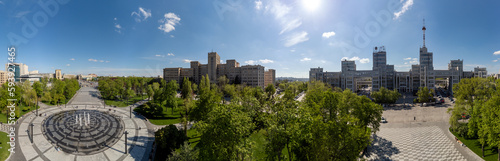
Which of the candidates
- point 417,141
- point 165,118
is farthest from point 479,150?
point 165,118

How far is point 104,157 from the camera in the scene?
70.5ft

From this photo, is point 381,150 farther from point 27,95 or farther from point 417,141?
point 27,95

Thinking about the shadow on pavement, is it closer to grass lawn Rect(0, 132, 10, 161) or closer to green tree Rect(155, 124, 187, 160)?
green tree Rect(155, 124, 187, 160)

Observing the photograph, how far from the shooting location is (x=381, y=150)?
22703 mm

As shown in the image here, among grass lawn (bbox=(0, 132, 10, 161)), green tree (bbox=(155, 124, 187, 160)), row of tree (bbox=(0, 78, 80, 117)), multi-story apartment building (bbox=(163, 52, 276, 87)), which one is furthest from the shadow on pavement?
multi-story apartment building (bbox=(163, 52, 276, 87))

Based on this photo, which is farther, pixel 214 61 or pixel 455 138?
pixel 214 61

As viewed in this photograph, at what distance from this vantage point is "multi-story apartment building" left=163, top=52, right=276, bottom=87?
289ft

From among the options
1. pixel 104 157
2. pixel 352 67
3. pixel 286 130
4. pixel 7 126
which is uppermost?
pixel 352 67

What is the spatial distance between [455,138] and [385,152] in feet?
44.4

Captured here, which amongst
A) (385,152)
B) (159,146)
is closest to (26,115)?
(159,146)

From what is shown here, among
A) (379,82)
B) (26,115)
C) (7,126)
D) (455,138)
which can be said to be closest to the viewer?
(455,138)

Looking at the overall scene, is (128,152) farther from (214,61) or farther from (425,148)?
(214,61)

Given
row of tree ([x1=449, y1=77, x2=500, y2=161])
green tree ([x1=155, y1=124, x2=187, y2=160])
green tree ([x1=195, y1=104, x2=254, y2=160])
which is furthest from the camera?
green tree ([x1=155, y1=124, x2=187, y2=160])

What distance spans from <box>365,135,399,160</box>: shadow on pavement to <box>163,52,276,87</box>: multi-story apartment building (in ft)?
212
